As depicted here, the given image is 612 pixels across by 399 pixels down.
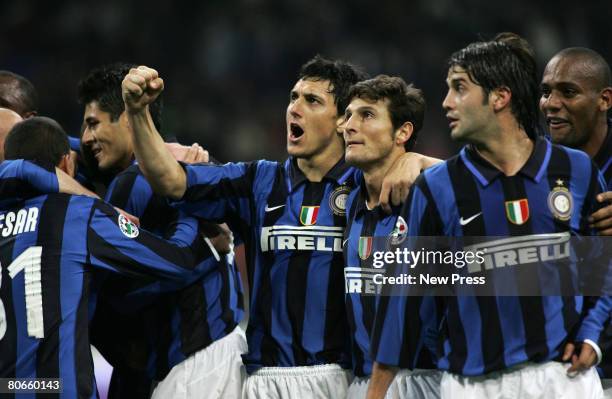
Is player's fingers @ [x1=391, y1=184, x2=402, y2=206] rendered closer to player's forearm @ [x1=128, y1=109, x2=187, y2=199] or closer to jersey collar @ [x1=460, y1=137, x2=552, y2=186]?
jersey collar @ [x1=460, y1=137, x2=552, y2=186]

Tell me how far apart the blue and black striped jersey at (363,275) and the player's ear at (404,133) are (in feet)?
1.17

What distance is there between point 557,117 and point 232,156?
585 centimetres

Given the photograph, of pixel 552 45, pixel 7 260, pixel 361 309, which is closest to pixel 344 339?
pixel 361 309

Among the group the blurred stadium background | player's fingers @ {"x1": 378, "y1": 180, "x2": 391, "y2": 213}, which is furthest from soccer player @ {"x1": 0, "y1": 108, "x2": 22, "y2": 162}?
the blurred stadium background

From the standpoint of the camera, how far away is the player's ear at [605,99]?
4297mm

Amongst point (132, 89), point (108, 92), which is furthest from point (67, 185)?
point (108, 92)

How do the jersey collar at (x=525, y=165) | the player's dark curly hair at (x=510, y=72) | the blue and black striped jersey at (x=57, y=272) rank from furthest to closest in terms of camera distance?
the blue and black striped jersey at (x=57, y=272) → the player's dark curly hair at (x=510, y=72) → the jersey collar at (x=525, y=165)

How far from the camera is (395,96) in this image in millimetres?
3928

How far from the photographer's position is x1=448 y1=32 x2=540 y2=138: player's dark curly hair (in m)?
3.31

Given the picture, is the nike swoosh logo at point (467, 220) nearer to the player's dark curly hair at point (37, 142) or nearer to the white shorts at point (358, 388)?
the white shorts at point (358, 388)

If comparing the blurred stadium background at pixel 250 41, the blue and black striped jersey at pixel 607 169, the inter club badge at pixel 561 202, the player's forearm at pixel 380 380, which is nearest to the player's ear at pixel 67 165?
the player's forearm at pixel 380 380

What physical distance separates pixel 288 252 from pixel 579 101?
1557 mm

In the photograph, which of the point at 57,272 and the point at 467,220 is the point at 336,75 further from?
the point at 57,272

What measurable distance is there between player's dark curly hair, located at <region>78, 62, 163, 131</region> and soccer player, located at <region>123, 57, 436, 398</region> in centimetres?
61
